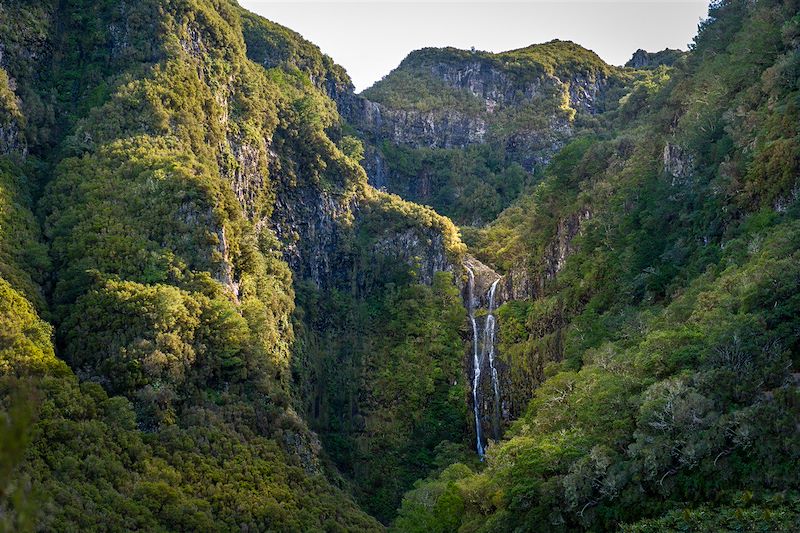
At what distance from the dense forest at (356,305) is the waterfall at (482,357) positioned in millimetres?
290

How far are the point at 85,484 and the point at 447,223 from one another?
2003 inches

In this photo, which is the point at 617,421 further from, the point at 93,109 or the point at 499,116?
the point at 499,116

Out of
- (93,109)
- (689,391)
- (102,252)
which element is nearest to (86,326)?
(102,252)

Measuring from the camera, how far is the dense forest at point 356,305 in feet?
108

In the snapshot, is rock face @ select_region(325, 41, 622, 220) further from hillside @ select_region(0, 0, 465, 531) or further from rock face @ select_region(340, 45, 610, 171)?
hillside @ select_region(0, 0, 465, 531)

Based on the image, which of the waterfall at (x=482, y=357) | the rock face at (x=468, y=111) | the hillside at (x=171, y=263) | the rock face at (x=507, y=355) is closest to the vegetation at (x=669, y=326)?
the rock face at (x=507, y=355)

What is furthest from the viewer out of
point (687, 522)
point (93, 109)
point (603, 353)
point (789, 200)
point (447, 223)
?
point (447, 223)

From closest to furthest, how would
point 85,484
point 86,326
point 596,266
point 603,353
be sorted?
point 85,484 < point 603,353 < point 86,326 < point 596,266

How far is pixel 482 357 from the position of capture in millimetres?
69375

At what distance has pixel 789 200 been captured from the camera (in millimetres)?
40469

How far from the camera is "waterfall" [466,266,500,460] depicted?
211ft

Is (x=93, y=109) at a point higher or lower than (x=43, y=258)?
higher

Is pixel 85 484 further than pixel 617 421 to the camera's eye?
Yes

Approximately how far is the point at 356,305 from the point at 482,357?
14.4 metres
